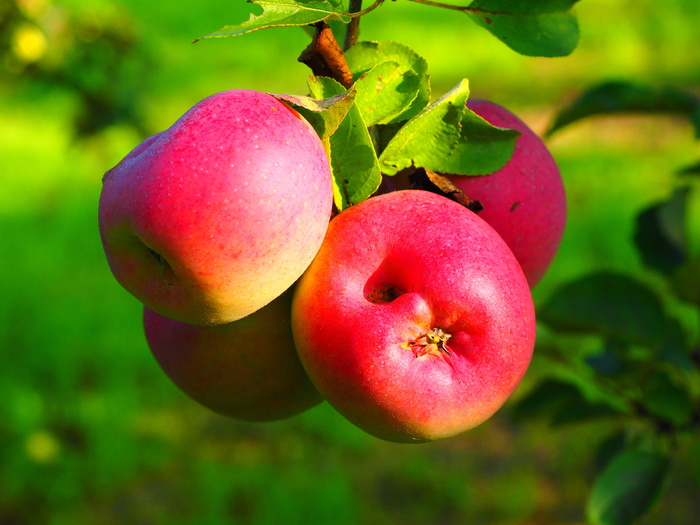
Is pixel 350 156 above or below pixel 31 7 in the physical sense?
above

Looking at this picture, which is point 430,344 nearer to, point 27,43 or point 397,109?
point 397,109

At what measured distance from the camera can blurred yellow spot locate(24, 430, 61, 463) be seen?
267 centimetres

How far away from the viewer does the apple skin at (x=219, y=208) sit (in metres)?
0.54

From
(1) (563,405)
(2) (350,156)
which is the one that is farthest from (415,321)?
(1) (563,405)

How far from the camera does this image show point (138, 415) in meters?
2.92

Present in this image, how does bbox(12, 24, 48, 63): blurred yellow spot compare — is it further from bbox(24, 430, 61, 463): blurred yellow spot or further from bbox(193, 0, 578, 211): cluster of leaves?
bbox(193, 0, 578, 211): cluster of leaves

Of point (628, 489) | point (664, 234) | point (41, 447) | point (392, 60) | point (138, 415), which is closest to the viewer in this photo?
point (392, 60)

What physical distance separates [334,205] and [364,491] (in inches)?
83.5

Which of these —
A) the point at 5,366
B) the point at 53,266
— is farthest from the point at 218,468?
the point at 53,266

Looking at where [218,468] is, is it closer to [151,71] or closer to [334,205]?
[151,71]

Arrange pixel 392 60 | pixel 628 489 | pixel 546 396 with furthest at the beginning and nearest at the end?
1. pixel 546 396
2. pixel 628 489
3. pixel 392 60

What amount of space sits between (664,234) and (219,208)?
1090 mm

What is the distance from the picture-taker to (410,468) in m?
2.68

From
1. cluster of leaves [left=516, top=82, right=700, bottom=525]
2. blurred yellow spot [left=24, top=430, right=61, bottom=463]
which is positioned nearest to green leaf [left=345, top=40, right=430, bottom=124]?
cluster of leaves [left=516, top=82, right=700, bottom=525]
